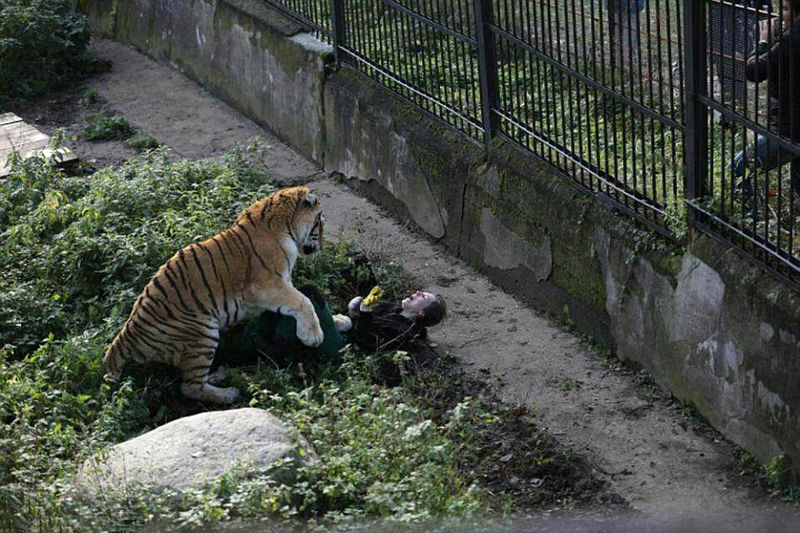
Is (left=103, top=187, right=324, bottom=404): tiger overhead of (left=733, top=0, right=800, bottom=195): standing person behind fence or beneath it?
beneath

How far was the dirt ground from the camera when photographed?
18.6 feet

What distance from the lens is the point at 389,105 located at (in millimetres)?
9023

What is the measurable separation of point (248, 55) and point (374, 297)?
4443mm

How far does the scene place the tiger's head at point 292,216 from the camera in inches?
282

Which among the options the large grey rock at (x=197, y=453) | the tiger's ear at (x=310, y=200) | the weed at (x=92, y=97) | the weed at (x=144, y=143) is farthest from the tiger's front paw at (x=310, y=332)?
the weed at (x=92, y=97)

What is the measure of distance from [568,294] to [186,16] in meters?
6.29

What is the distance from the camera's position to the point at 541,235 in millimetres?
7469

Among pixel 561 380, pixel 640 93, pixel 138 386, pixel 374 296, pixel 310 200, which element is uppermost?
pixel 640 93

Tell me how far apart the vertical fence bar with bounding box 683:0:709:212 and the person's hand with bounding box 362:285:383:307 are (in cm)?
196

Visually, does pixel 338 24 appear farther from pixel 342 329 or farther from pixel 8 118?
pixel 8 118

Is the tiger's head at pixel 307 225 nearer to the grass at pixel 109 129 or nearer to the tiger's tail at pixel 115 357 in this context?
the tiger's tail at pixel 115 357

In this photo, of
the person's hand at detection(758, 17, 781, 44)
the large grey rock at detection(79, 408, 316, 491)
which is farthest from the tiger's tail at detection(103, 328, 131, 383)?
the person's hand at detection(758, 17, 781, 44)

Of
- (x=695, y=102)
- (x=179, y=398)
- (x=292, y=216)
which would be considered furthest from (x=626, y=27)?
(x=179, y=398)

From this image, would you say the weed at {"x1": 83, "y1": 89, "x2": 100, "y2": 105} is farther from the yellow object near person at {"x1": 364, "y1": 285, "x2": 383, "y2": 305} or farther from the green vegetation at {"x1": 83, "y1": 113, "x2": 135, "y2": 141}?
the yellow object near person at {"x1": 364, "y1": 285, "x2": 383, "y2": 305}
